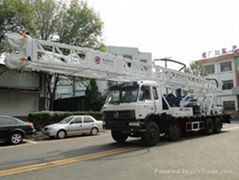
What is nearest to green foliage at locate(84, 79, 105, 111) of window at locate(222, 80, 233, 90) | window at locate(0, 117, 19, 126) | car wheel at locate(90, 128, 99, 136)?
car wheel at locate(90, 128, 99, 136)

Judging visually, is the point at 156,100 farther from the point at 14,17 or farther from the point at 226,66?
the point at 226,66

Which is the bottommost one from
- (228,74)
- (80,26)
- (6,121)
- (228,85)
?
(6,121)

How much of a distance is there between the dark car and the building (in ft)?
104

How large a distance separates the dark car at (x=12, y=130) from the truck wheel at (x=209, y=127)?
403 inches

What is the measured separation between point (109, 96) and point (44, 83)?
1174 centimetres

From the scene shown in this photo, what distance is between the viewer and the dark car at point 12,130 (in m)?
11.4

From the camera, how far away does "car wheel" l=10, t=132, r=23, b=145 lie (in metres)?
11.5

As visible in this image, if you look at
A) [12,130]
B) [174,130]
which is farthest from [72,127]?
[174,130]

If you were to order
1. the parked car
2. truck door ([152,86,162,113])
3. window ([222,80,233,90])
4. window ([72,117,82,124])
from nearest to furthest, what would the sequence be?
1. truck door ([152,86,162,113])
2. the parked car
3. window ([72,117,82,124])
4. window ([222,80,233,90])

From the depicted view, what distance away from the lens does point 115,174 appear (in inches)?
Result: 214

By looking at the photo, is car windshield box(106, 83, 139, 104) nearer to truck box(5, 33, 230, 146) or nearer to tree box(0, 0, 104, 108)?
truck box(5, 33, 230, 146)

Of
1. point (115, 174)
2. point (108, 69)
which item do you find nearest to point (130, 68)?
point (108, 69)

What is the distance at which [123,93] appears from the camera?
32.0 ft

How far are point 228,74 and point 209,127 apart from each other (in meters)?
27.1
